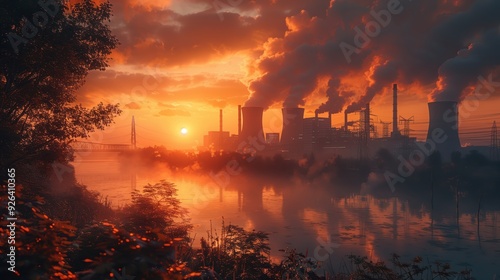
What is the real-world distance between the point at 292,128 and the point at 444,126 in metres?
32.3

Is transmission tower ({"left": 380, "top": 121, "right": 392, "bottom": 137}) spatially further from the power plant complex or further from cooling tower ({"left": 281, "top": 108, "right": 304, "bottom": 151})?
cooling tower ({"left": 281, "top": 108, "right": 304, "bottom": 151})

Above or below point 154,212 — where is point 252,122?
above

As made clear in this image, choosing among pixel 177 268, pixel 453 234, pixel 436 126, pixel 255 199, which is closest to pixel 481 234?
pixel 453 234

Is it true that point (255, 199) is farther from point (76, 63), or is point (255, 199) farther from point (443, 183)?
point (76, 63)

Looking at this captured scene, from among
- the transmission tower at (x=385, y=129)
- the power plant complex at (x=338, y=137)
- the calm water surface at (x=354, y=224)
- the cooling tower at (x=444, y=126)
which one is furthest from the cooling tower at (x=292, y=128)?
the calm water surface at (x=354, y=224)

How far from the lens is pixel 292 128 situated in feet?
303

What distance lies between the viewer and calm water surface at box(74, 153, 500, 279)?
2342 cm

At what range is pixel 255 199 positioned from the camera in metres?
47.1

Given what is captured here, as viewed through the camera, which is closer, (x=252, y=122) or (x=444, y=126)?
(x=444, y=126)

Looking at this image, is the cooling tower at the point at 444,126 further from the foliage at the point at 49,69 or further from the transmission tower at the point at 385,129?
the foliage at the point at 49,69

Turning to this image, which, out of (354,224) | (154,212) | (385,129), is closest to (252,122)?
(385,129)

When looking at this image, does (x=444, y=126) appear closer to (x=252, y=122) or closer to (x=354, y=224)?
(x=252, y=122)

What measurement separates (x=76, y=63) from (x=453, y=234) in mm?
28256

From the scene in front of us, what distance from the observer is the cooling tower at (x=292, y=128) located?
285ft
